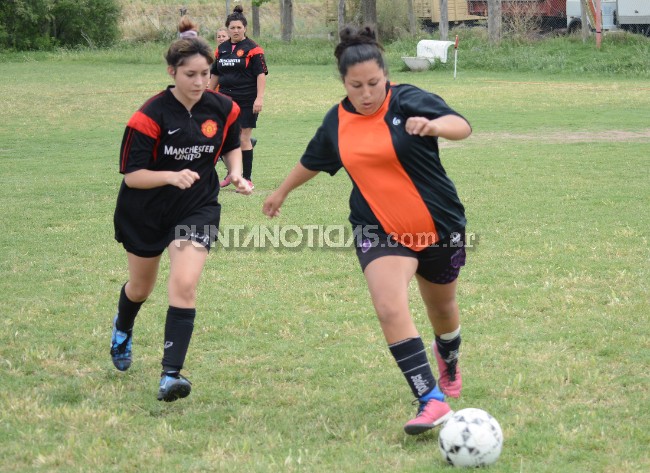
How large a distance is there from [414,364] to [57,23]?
44.3 meters

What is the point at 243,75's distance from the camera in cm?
1230

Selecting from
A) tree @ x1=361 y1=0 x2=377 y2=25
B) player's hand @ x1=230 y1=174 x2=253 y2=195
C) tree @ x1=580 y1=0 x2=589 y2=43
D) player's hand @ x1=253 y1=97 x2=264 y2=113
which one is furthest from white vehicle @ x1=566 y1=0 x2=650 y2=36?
player's hand @ x1=230 y1=174 x2=253 y2=195

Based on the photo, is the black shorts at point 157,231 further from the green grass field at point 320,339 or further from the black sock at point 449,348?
the black sock at point 449,348

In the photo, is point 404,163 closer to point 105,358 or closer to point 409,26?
point 105,358

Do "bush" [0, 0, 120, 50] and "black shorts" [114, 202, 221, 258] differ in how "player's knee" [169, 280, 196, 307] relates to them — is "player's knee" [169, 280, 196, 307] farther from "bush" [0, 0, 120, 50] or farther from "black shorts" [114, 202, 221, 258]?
"bush" [0, 0, 120, 50]

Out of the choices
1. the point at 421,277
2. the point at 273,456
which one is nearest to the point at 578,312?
the point at 421,277

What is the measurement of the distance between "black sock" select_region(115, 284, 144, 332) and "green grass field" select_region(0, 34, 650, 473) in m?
0.26

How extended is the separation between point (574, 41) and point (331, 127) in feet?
99.7

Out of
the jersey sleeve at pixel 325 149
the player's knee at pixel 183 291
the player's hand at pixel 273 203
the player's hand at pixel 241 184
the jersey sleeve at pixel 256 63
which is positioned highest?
the jersey sleeve at pixel 256 63

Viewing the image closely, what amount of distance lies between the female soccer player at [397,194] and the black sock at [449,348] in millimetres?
352

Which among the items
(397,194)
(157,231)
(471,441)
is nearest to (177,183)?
(157,231)

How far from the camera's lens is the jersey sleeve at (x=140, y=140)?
510 centimetres

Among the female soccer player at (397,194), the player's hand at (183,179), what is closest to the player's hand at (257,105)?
the player's hand at (183,179)

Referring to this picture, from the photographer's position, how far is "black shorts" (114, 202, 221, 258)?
17.1 ft
